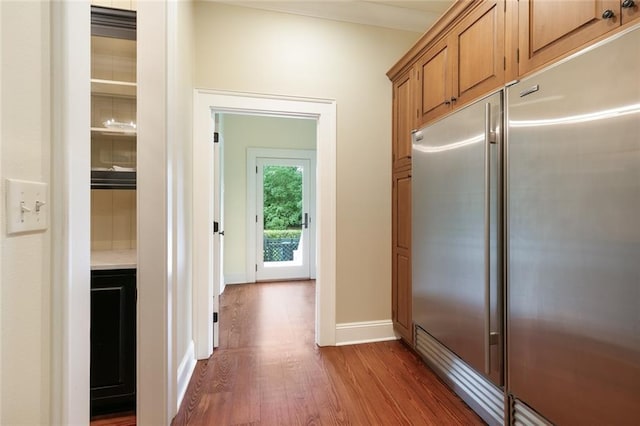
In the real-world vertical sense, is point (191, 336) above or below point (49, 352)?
below

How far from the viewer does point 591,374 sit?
39.9 inches

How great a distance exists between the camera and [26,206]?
2.03ft

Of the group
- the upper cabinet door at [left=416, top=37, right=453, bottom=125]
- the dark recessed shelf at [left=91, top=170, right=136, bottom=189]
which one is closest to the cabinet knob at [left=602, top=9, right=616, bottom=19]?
the upper cabinet door at [left=416, top=37, right=453, bottom=125]

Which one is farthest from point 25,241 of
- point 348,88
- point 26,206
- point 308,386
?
point 348,88

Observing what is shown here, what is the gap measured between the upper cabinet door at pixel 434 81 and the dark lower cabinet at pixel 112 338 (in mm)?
2141

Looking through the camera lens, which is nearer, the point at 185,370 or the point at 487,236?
the point at 487,236

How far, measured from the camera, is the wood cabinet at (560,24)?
101 cm

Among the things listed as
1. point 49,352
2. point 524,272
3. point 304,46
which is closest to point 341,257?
point 524,272

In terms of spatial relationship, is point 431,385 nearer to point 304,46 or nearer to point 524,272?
point 524,272

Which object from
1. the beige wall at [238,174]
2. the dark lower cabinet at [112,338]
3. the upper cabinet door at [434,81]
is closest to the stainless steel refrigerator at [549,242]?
the upper cabinet door at [434,81]

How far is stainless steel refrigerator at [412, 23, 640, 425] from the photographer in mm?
928

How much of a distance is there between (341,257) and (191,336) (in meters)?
1.31

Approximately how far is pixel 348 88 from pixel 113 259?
2.15m

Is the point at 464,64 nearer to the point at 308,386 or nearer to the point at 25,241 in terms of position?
the point at 25,241
